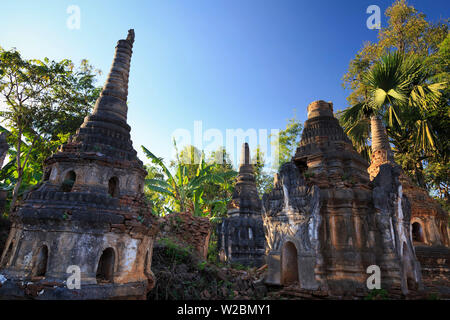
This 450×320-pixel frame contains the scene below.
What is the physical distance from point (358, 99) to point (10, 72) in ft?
68.3

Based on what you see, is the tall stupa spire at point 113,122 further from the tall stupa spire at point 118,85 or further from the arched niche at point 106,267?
the arched niche at point 106,267

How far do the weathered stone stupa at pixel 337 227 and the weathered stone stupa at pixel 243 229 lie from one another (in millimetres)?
6567

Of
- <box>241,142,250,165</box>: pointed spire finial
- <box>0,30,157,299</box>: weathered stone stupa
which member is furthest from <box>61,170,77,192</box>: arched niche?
<box>241,142,250,165</box>: pointed spire finial

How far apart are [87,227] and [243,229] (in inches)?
385

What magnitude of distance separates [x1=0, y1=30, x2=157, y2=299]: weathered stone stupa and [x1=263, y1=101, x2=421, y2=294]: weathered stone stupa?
349 centimetres

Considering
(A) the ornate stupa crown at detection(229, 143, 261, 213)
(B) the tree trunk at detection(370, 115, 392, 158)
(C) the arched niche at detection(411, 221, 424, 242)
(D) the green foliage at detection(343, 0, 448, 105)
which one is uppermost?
(D) the green foliage at detection(343, 0, 448, 105)

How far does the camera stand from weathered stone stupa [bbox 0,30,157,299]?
232 inches

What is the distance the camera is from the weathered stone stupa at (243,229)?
1430 cm

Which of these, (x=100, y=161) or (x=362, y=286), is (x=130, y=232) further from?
(x=362, y=286)

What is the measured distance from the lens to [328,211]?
768cm

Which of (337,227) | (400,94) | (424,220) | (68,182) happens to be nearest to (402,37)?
(400,94)

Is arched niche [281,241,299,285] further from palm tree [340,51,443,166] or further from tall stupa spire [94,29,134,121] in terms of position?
palm tree [340,51,443,166]

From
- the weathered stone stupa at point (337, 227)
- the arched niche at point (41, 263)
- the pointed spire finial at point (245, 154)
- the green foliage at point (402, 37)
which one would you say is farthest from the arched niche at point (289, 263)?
the green foliage at point (402, 37)
